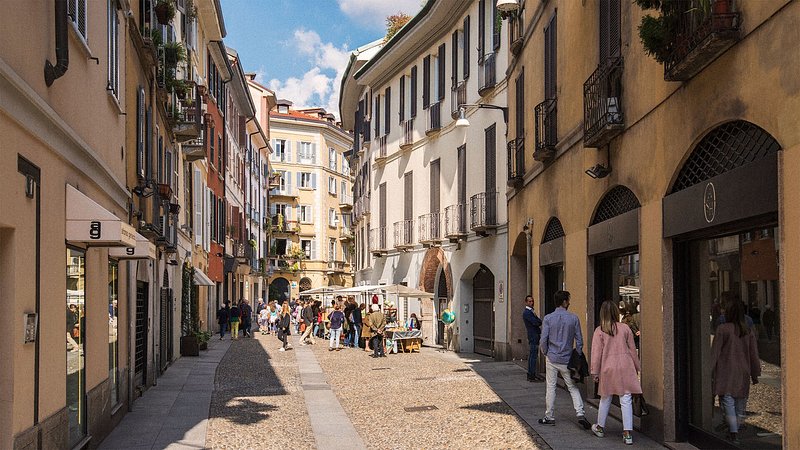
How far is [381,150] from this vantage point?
36.6 metres

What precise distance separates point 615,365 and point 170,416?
6285 millimetres

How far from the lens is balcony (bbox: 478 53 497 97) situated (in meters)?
24.6

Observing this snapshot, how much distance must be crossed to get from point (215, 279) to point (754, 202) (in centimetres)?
3104

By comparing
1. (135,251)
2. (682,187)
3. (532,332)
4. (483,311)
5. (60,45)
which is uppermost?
(60,45)

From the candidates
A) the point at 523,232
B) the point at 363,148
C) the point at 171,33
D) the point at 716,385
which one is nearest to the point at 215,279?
the point at 363,148

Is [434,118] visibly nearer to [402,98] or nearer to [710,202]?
[402,98]

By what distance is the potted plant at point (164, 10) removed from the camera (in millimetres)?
18562

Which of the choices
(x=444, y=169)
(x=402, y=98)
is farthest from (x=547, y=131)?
(x=402, y=98)

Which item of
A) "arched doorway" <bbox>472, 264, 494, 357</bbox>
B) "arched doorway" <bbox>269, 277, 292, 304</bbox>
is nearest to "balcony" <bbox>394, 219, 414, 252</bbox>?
"arched doorway" <bbox>472, 264, 494, 357</bbox>

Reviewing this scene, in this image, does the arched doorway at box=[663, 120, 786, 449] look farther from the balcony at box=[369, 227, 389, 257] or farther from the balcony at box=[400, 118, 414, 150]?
the balcony at box=[369, 227, 389, 257]

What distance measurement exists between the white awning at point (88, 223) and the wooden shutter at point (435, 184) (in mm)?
21093

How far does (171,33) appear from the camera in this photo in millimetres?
22984

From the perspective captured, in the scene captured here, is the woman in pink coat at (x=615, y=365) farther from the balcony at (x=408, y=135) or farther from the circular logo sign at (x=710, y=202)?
the balcony at (x=408, y=135)

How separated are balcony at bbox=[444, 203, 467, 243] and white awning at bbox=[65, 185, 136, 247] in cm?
1819
